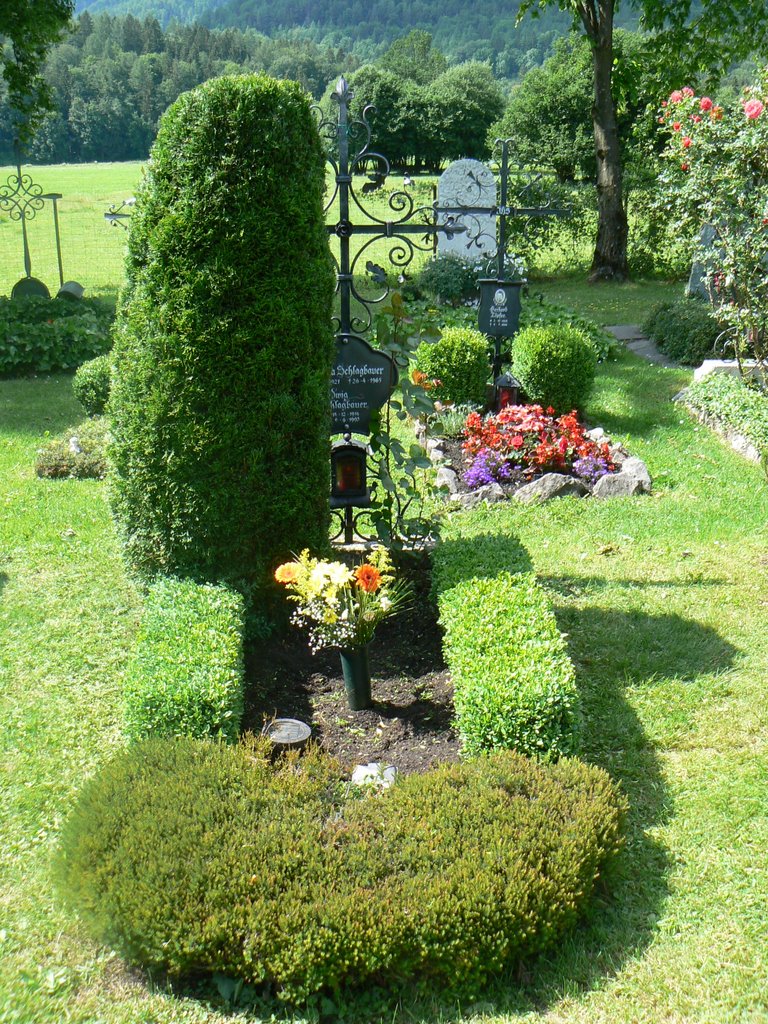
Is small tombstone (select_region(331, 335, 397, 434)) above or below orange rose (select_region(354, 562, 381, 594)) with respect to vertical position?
above

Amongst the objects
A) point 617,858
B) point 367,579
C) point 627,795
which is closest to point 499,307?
point 367,579

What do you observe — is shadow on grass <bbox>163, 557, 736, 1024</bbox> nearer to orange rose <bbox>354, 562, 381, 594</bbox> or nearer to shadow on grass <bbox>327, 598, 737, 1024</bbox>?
shadow on grass <bbox>327, 598, 737, 1024</bbox>

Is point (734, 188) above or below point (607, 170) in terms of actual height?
below

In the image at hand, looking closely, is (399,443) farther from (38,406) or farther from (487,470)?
(38,406)

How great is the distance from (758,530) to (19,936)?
18.2ft

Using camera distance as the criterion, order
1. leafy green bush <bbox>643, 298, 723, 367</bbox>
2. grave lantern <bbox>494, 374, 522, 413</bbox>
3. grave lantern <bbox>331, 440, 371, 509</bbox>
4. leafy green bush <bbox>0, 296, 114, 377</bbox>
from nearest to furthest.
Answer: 1. grave lantern <bbox>331, 440, 371, 509</bbox>
2. grave lantern <bbox>494, 374, 522, 413</bbox>
3. leafy green bush <bbox>643, 298, 723, 367</bbox>
4. leafy green bush <bbox>0, 296, 114, 377</bbox>

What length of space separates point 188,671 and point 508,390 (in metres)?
6.02

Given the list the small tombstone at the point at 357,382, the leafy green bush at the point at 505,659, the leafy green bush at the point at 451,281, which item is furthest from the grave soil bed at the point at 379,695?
the leafy green bush at the point at 451,281

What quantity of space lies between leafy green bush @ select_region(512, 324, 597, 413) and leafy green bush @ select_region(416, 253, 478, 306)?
6216 mm

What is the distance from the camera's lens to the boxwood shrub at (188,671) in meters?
3.69

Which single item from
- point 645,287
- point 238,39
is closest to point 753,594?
point 645,287

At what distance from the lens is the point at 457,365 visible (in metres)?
9.03

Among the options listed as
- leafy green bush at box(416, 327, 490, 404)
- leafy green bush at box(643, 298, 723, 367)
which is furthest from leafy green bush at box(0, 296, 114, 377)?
leafy green bush at box(643, 298, 723, 367)

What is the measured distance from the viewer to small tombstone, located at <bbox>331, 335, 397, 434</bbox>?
5309 millimetres
